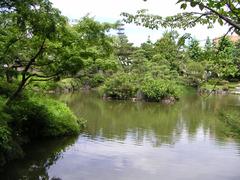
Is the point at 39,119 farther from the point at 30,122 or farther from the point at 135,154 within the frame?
the point at 135,154

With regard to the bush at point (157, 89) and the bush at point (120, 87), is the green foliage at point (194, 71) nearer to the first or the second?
the bush at point (157, 89)

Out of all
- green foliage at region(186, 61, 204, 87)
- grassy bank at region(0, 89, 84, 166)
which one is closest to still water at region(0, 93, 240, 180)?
grassy bank at region(0, 89, 84, 166)

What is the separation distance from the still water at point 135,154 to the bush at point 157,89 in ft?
35.2

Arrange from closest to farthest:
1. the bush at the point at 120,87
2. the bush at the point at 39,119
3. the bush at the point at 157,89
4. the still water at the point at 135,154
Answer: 1. the still water at the point at 135,154
2. the bush at the point at 39,119
3. the bush at the point at 157,89
4. the bush at the point at 120,87

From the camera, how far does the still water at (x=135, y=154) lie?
10742mm

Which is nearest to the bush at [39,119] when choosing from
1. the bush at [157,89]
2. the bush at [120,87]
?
the bush at [157,89]

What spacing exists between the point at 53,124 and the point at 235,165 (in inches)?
257

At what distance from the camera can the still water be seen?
10.7 metres

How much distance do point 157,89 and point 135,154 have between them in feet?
62.4

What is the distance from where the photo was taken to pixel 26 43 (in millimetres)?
12609

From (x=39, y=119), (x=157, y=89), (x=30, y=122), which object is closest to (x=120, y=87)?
(x=157, y=89)

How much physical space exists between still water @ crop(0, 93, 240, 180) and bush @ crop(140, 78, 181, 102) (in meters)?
10.7

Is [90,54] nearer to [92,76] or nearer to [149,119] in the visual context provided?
[92,76]

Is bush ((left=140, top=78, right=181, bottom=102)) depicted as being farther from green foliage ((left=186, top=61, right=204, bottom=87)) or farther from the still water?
green foliage ((left=186, top=61, right=204, bottom=87))
